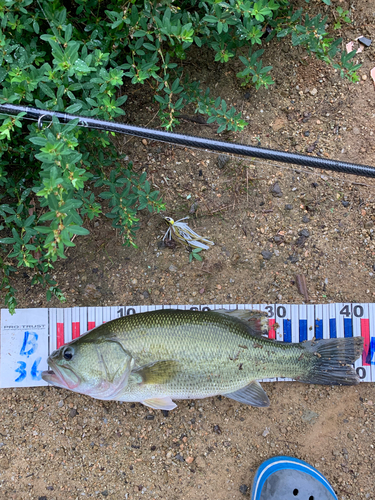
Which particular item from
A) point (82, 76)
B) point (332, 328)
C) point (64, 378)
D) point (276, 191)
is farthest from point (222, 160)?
point (64, 378)

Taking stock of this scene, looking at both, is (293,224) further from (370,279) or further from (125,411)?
(125,411)

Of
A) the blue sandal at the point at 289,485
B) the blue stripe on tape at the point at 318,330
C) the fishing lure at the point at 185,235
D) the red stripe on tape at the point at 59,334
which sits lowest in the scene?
the blue sandal at the point at 289,485

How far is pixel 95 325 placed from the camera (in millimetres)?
3322

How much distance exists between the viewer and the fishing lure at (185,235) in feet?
11.1

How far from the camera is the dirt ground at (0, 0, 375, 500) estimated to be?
3334 mm

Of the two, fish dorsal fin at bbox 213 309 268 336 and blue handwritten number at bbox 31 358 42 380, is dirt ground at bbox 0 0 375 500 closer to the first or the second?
blue handwritten number at bbox 31 358 42 380

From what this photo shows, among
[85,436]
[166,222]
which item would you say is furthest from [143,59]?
[85,436]

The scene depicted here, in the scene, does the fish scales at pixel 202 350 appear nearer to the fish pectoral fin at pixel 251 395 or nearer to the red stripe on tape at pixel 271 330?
the fish pectoral fin at pixel 251 395

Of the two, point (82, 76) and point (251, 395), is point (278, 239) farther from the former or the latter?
point (82, 76)

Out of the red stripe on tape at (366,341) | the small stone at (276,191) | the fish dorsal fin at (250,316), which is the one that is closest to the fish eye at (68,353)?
the fish dorsal fin at (250,316)

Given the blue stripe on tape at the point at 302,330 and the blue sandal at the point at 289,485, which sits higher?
the blue stripe on tape at the point at 302,330

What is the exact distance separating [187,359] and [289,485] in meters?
1.61

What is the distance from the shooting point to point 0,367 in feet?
10.8

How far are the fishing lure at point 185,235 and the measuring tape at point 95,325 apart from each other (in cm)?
59
